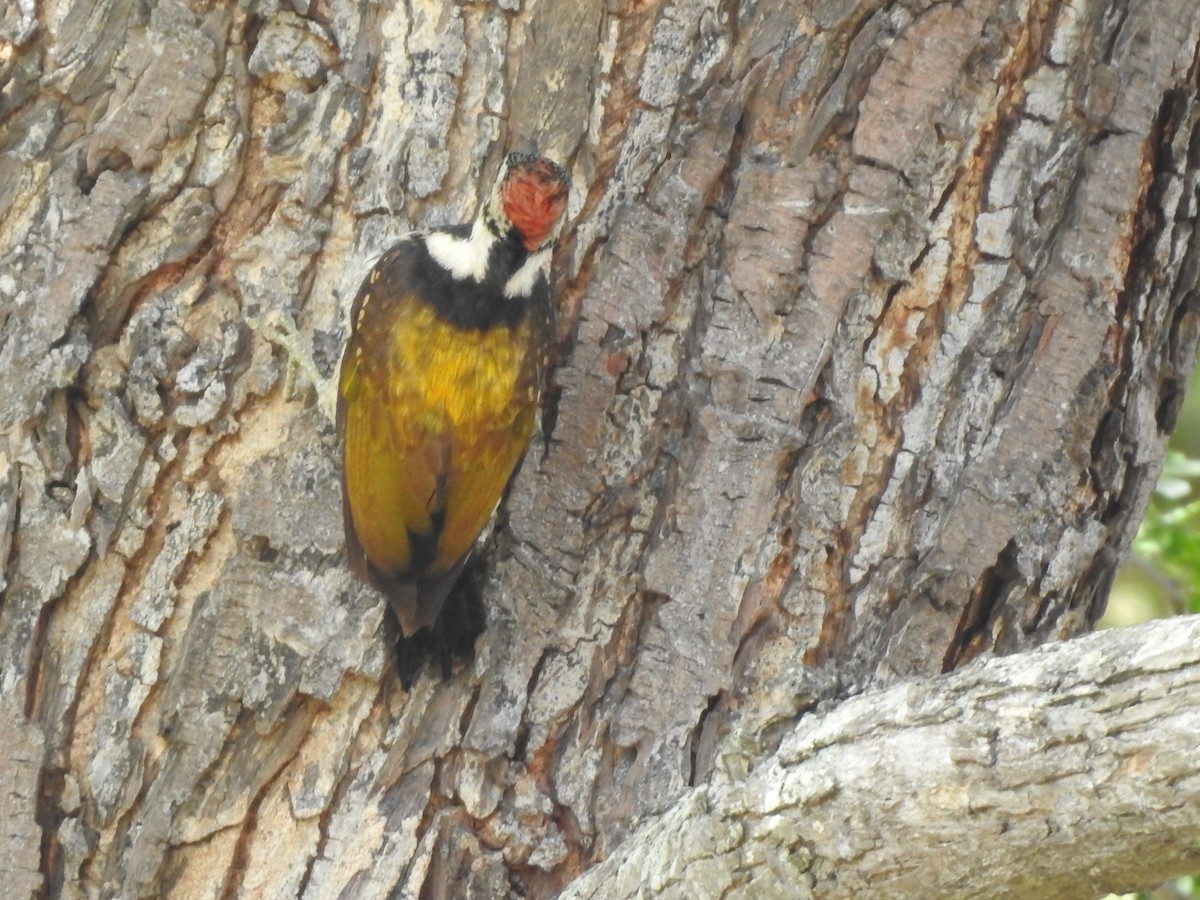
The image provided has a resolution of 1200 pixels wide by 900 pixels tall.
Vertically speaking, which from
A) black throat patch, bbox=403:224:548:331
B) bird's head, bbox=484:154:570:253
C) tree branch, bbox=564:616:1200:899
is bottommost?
tree branch, bbox=564:616:1200:899

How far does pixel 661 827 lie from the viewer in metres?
2.33

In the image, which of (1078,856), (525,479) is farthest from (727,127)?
(1078,856)

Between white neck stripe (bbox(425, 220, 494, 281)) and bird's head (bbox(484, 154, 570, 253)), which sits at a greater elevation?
bird's head (bbox(484, 154, 570, 253))

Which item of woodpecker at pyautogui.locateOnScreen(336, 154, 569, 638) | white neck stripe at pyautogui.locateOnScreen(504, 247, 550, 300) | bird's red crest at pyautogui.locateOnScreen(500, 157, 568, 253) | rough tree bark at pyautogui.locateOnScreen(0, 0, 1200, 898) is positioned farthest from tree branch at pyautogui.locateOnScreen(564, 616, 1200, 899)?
white neck stripe at pyautogui.locateOnScreen(504, 247, 550, 300)

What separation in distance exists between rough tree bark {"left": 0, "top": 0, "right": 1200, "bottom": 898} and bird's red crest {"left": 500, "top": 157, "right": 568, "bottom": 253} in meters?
0.09

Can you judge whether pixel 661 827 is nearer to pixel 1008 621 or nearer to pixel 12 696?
pixel 1008 621

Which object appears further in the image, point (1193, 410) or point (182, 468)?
point (1193, 410)

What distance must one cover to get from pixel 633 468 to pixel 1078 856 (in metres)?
1.22

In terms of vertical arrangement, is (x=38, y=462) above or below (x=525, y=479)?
below

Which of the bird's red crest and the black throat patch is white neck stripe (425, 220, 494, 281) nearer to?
the black throat patch

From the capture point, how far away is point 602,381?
290 centimetres

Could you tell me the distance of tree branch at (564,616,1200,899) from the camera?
5.78ft

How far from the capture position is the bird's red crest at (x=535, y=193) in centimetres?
283

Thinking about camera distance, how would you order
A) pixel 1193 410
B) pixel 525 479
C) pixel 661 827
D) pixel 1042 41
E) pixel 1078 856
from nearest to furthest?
pixel 1078 856 → pixel 661 827 → pixel 1042 41 → pixel 525 479 → pixel 1193 410
